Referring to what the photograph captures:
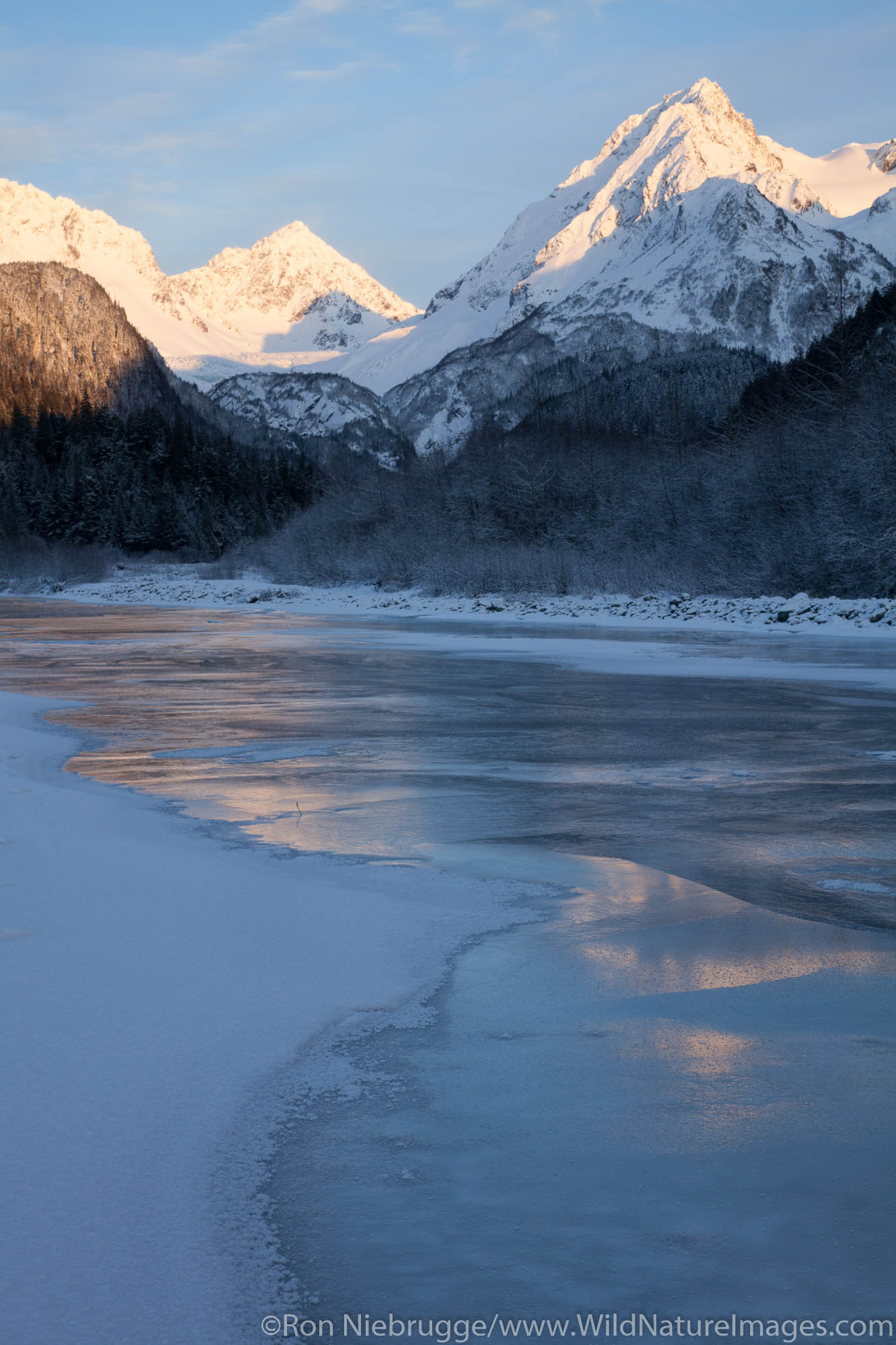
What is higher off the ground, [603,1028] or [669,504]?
[669,504]

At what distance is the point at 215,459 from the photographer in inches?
4272

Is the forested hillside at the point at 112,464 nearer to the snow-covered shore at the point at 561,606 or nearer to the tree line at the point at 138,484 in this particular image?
the tree line at the point at 138,484

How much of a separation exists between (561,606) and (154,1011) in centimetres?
3328

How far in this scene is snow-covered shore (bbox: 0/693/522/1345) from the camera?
2.35 metres

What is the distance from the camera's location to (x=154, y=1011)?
376 centimetres

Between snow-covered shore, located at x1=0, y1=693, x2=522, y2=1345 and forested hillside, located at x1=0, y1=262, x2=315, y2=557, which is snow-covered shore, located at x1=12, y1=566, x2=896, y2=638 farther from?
forested hillside, located at x1=0, y1=262, x2=315, y2=557

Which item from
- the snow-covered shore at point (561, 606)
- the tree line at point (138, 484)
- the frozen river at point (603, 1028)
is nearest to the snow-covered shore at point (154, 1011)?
the frozen river at point (603, 1028)

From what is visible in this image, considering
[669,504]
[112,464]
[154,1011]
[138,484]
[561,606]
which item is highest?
[112,464]

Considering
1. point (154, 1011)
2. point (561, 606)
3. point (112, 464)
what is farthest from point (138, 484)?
point (154, 1011)

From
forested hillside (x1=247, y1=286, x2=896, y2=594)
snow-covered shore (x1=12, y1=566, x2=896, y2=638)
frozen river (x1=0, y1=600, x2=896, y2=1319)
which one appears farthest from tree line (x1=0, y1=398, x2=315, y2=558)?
frozen river (x1=0, y1=600, x2=896, y2=1319)

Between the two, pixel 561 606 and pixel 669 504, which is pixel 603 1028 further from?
pixel 669 504

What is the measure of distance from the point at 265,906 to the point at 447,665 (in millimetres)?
13696

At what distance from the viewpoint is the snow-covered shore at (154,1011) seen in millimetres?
2350

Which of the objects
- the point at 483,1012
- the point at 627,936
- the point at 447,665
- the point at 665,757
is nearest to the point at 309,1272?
the point at 483,1012
